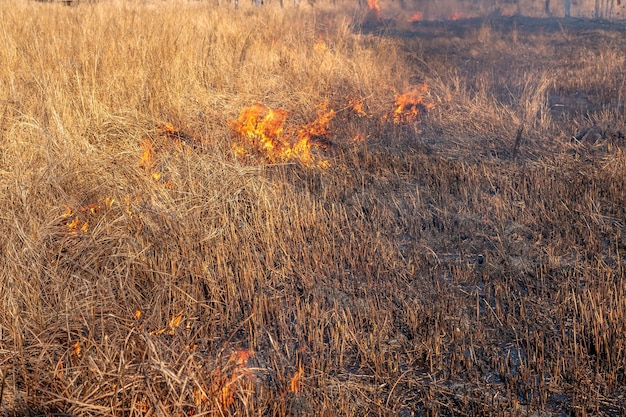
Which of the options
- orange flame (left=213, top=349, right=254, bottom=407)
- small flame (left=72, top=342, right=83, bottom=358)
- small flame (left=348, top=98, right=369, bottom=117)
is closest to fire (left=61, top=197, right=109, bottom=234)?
small flame (left=72, top=342, right=83, bottom=358)

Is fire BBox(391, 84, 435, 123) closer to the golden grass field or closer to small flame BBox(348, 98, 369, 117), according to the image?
the golden grass field

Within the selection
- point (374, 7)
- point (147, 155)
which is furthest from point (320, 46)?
point (374, 7)

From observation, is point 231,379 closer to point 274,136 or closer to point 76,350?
point 76,350

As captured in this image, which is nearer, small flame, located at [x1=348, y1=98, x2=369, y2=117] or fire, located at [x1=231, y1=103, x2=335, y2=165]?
fire, located at [x1=231, y1=103, x2=335, y2=165]

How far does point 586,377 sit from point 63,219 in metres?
3.30

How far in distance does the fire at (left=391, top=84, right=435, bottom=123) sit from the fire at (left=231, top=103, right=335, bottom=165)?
3.52 ft

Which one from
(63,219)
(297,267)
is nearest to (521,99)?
(297,267)

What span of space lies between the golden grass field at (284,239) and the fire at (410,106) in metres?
0.04

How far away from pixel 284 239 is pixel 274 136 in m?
2.25

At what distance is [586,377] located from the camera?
8.38 ft

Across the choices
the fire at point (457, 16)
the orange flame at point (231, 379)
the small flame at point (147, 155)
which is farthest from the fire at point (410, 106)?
the fire at point (457, 16)

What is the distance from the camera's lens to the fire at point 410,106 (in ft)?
23.7

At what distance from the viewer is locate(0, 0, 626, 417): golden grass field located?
8.27 feet

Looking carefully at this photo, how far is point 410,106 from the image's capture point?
752cm
